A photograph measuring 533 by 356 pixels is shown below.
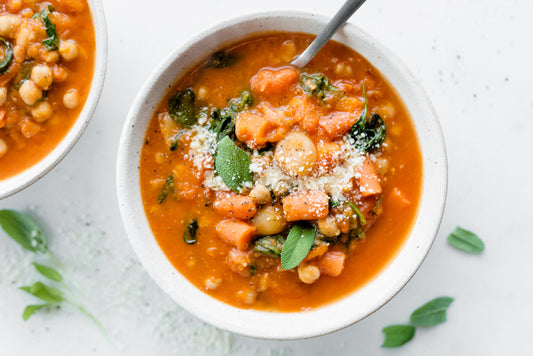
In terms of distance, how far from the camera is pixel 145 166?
3.41 metres

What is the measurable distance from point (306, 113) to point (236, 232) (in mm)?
775

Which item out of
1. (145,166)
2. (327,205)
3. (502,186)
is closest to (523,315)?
(502,186)

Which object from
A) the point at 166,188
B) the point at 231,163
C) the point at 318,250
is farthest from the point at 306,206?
the point at 166,188

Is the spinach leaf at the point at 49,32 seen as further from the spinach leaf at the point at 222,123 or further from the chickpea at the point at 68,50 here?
the spinach leaf at the point at 222,123

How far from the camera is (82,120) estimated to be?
345 cm

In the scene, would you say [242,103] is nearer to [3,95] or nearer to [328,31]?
[328,31]

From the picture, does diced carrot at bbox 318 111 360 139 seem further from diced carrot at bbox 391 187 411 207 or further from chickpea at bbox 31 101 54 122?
chickpea at bbox 31 101 54 122

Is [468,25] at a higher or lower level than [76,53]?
higher

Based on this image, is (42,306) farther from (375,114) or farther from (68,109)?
(375,114)

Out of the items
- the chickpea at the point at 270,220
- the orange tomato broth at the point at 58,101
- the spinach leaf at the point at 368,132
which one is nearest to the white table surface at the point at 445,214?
the orange tomato broth at the point at 58,101

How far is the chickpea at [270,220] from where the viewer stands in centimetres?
330

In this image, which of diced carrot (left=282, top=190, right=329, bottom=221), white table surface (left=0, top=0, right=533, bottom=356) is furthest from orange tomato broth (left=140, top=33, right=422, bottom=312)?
white table surface (left=0, top=0, right=533, bottom=356)

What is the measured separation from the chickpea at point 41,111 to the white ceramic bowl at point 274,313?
2.00 ft

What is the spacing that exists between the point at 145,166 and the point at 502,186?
2333 millimetres
